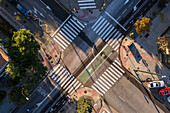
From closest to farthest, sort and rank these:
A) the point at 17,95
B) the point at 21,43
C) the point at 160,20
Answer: the point at 21,43
the point at 17,95
the point at 160,20

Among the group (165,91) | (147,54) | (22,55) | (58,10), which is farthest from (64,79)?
(165,91)

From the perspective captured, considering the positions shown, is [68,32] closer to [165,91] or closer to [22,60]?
[22,60]

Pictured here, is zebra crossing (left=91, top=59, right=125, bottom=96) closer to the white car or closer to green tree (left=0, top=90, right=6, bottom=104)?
the white car

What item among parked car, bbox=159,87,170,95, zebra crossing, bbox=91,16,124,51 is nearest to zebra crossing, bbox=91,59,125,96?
zebra crossing, bbox=91,16,124,51

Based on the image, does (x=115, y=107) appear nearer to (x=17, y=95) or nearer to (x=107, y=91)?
(x=107, y=91)

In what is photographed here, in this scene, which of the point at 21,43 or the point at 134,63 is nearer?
the point at 21,43

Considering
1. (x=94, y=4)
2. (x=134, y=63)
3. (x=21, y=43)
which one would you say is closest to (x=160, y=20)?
(x=134, y=63)
